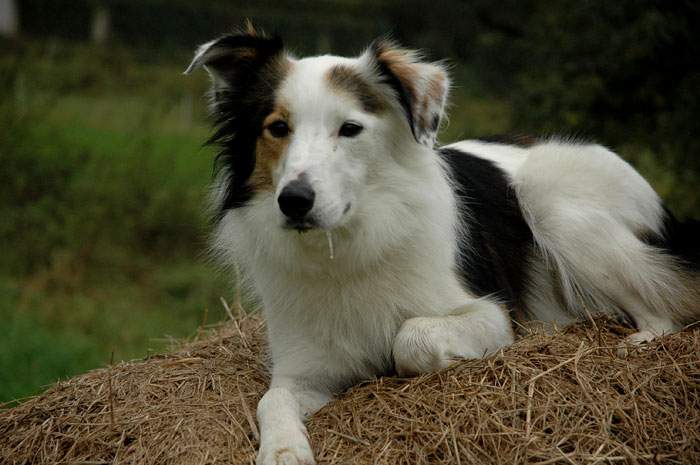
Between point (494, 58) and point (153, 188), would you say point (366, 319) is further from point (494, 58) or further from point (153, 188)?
point (494, 58)

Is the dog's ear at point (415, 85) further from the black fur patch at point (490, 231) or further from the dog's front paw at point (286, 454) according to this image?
the dog's front paw at point (286, 454)

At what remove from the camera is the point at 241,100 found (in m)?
4.04

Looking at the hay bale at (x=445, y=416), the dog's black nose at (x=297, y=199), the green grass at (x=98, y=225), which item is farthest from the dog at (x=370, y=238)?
the green grass at (x=98, y=225)

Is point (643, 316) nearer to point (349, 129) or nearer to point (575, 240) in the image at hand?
point (575, 240)

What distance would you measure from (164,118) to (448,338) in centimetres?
819

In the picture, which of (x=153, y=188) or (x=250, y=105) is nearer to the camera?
(x=250, y=105)

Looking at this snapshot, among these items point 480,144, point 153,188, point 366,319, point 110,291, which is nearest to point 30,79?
point 153,188

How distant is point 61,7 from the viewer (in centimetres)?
1523

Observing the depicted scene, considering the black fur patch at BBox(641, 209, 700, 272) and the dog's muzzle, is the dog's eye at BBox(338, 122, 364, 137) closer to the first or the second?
the dog's muzzle

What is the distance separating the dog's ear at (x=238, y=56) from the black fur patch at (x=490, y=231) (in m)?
1.16

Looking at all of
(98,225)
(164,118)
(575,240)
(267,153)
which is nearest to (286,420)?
(267,153)

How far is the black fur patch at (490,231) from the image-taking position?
4221 millimetres

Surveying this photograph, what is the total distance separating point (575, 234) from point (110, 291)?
20.6ft

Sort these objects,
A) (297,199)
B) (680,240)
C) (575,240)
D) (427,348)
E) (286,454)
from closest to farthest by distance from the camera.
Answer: (286,454), (297,199), (427,348), (575,240), (680,240)
